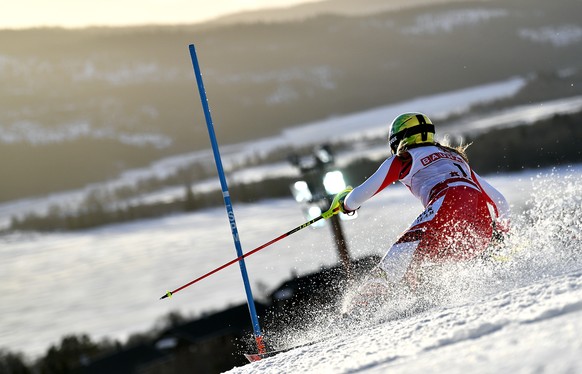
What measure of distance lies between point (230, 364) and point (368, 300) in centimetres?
2821

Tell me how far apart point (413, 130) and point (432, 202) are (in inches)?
26.0

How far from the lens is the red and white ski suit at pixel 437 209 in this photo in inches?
211

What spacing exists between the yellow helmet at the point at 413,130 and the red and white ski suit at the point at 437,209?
0.10 metres

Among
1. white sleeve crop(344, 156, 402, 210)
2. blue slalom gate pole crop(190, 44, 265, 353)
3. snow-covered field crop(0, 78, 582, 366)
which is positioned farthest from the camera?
blue slalom gate pole crop(190, 44, 265, 353)

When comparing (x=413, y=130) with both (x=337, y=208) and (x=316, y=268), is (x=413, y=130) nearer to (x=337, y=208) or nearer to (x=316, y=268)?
(x=337, y=208)

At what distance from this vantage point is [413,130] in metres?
5.75

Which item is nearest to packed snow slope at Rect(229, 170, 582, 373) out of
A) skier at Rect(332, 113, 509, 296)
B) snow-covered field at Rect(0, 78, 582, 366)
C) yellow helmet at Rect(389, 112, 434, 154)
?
snow-covered field at Rect(0, 78, 582, 366)

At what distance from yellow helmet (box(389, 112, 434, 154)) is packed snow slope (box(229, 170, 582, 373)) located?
1.07 meters

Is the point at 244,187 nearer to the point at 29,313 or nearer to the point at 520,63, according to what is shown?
the point at 29,313

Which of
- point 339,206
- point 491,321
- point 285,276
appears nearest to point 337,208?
point 339,206

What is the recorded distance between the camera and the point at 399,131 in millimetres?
5812

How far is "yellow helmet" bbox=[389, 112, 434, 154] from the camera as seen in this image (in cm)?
575

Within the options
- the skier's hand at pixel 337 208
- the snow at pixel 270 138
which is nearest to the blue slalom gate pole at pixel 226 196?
the skier's hand at pixel 337 208

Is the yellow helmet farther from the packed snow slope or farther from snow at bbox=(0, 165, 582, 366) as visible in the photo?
the packed snow slope
